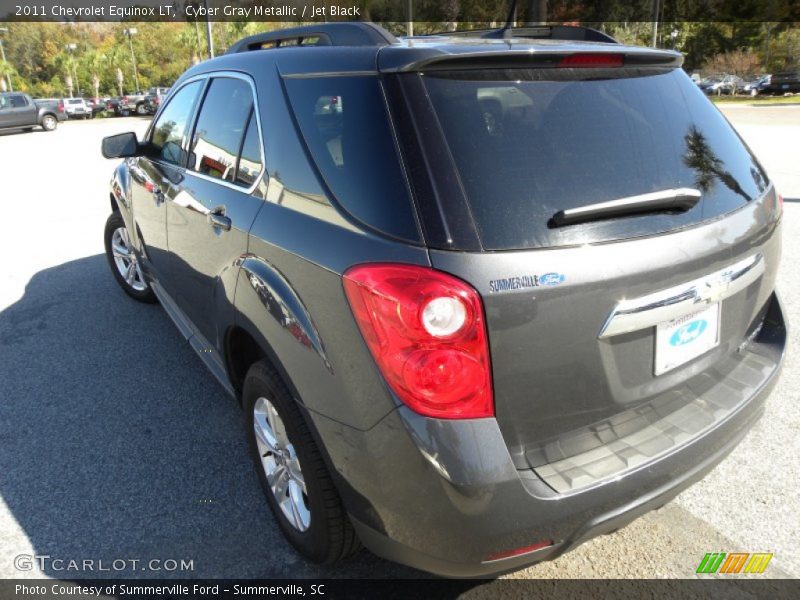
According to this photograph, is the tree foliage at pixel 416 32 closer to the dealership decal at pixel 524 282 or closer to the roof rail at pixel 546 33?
the roof rail at pixel 546 33

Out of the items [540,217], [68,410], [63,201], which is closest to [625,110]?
[540,217]

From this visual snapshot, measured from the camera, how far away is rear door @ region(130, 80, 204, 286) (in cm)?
334

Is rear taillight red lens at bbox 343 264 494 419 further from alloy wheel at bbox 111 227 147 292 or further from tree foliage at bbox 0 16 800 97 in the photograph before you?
tree foliage at bbox 0 16 800 97

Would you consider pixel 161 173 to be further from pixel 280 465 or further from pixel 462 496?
pixel 462 496

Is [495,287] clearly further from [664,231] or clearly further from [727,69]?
[727,69]

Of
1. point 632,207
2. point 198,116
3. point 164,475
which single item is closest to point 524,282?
point 632,207

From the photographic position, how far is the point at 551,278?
1647 mm

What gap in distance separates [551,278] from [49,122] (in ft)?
103

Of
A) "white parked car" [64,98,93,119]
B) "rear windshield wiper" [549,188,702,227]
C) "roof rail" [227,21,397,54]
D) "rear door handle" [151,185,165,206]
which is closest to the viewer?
"rear windshield wiper" [549,188,702,227]

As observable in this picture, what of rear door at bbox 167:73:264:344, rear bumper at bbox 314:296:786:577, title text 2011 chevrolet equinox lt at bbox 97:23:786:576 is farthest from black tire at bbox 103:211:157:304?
rear bumper at bbox 314:296:786:577

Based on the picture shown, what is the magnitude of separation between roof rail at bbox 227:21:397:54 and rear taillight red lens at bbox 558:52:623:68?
22.5 inches

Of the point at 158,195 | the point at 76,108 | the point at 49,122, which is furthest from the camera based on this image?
the point at 76,108

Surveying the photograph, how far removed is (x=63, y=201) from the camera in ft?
32.0

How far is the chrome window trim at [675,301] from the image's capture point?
1740 millimetres
